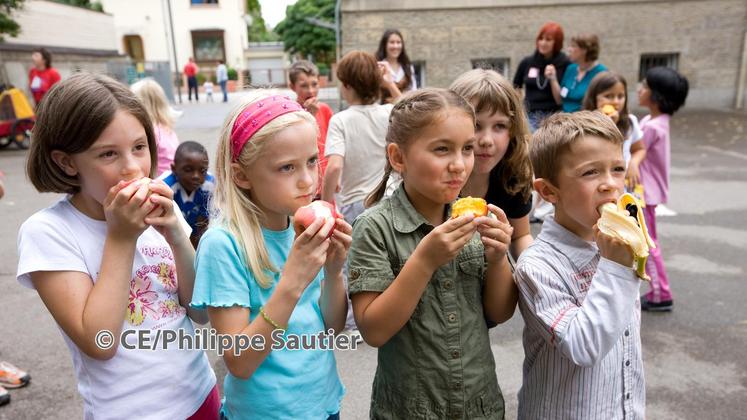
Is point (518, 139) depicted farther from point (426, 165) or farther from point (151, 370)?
point (151, 370)

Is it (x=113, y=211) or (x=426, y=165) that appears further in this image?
(x=426, y=165)

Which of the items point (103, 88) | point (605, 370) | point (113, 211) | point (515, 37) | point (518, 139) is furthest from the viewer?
point (515, 37)

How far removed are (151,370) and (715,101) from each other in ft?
63.9

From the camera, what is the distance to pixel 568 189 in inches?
68.8

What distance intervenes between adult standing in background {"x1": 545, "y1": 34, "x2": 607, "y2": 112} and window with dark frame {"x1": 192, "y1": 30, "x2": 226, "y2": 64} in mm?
41338

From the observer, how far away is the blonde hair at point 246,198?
160cm

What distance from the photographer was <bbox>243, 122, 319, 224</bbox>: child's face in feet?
5.19

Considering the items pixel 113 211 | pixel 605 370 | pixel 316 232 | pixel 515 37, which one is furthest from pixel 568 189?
pixel 515 37

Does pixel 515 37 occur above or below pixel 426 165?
above

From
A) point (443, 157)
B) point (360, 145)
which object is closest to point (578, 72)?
point (360, 145)

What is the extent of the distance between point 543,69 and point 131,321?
6.11 meters

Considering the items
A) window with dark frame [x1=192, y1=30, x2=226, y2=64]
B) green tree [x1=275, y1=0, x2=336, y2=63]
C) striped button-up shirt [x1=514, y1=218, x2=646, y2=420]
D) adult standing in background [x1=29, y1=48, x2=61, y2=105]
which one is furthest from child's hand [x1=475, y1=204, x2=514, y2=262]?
green tree [x1=275, y1=0, x2=336, y2=63]

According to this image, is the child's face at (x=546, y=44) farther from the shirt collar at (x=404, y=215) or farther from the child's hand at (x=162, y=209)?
the child's hand at (x=162, y=209)

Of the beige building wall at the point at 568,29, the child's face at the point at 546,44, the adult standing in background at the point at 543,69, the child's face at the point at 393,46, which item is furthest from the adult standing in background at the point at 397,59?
the beige building wall at the point at 568,29
